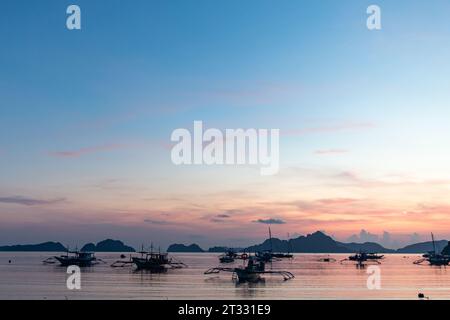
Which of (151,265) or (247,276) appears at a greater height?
(247,276)

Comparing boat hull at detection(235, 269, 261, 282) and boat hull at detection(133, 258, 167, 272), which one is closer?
boat hull at detection(235, 269, 261, 282)

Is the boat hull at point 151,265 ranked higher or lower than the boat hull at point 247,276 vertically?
lower

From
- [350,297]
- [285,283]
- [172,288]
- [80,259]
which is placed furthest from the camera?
[80,259]

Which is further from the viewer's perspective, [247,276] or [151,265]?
[151,265]

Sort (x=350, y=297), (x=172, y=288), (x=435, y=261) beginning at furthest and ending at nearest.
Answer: (x=435, y=261) → (x=172, y=288) → (x=350, y=297)

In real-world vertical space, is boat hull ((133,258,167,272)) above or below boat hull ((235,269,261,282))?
below

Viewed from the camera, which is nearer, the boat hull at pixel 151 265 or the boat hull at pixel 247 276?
the boat hull at pixel 247 276

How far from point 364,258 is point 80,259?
108 m
